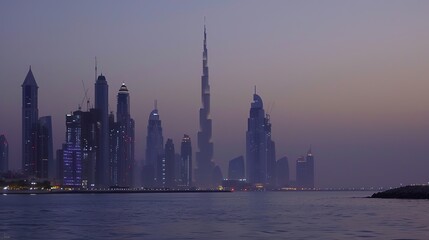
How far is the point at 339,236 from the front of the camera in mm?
57938

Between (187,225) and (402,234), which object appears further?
(187,225)

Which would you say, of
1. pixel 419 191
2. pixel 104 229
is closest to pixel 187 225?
pixel 104 229

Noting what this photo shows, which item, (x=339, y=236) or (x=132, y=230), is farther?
(x=132, y=230)

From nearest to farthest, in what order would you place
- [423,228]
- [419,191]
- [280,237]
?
[280,237] < [423,228] < [419,191]

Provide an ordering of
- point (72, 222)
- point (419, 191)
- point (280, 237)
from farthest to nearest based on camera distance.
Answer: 1. point (419, 191)
2. point (72, 222)
3. point (280, 237)

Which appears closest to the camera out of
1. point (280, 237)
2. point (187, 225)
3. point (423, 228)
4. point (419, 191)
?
point (280, 237)

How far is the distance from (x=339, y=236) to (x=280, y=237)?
181 inches

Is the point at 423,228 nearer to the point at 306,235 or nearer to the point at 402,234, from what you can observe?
the point at 402,234

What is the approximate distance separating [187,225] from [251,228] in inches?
296

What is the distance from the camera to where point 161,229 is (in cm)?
6700

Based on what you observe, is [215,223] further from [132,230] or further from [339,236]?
[339,236]

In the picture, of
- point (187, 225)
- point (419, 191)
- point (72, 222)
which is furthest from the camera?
point (419, 191)

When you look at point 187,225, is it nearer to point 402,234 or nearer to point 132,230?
point 132,230

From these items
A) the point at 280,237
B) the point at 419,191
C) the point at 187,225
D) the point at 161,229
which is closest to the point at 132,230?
the point at 161,229
